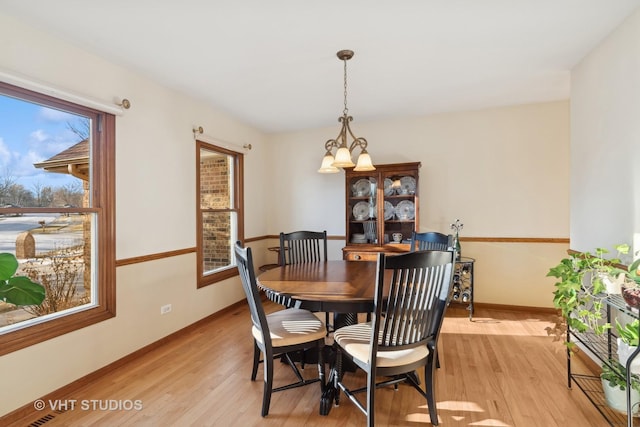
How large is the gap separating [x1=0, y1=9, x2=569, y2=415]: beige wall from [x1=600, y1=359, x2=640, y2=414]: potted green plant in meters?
2.07

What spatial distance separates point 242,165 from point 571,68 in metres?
3.54

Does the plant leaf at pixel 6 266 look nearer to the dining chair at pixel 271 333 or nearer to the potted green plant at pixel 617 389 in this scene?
the dining chair at pixel 271 333

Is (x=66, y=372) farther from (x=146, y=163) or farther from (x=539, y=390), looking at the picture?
(x=539, y=390)

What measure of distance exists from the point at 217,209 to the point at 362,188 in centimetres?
181

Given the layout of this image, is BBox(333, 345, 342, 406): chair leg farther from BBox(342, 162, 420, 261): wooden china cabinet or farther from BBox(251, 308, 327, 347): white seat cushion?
BBox(342, 162, 420, 261): wooden china cabinet

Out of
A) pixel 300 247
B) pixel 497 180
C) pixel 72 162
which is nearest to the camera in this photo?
pixel 72 162

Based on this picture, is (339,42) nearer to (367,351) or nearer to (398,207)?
(367,351)

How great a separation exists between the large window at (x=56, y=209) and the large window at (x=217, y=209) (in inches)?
42.4

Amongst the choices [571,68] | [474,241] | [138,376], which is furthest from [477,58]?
[138,376]

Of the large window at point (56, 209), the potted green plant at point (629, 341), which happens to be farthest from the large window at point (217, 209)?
the potted green plant at point (629, 341)

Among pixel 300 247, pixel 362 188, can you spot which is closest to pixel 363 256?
pixel 362 188

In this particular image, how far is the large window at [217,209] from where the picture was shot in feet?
11.9

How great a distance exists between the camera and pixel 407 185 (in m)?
4.06

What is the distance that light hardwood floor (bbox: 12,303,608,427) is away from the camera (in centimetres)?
192
